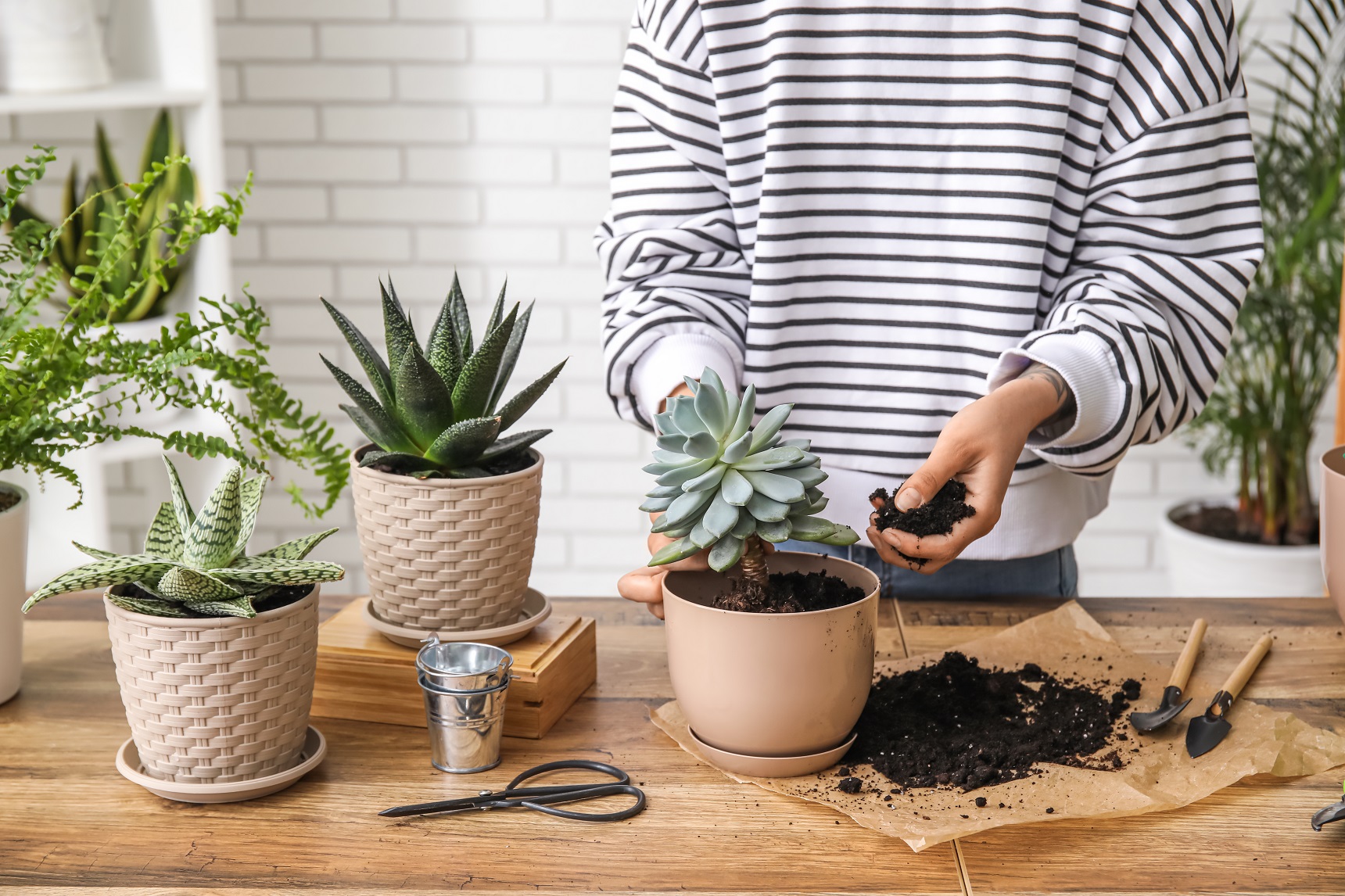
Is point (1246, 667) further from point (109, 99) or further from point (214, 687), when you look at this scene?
point (109, 99)

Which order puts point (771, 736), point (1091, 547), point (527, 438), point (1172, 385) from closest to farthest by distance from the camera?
point (771, 736), point (527, 438), point (1172, 385), point (1091, 547)

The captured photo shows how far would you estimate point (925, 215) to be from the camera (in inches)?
53.9

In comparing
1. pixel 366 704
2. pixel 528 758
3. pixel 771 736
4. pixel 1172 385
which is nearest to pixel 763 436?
pixel 771 736

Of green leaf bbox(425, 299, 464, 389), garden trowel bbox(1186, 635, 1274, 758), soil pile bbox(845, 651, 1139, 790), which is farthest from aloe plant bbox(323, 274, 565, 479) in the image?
garden trowel bbox(1186, 635, 1274, 758)

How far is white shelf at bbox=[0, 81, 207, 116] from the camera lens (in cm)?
210

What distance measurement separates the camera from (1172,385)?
126cm

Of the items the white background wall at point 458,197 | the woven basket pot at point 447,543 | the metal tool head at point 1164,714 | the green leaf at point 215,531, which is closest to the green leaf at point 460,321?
the woven basket pot at point 447,543

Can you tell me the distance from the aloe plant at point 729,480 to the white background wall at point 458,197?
1981mm

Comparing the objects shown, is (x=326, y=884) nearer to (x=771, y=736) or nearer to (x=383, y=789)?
(x=383, y=789)

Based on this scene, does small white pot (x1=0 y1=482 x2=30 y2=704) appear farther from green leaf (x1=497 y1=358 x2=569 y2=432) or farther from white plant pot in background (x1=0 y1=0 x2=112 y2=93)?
white plant pot in background (x1=0 y1=0 x2=112 y2=93)

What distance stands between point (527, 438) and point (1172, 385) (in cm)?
70

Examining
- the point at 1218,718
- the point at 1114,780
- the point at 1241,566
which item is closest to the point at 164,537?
the point at 1114,780

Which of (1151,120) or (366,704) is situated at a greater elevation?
(1151,120)

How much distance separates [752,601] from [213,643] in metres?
0.39
